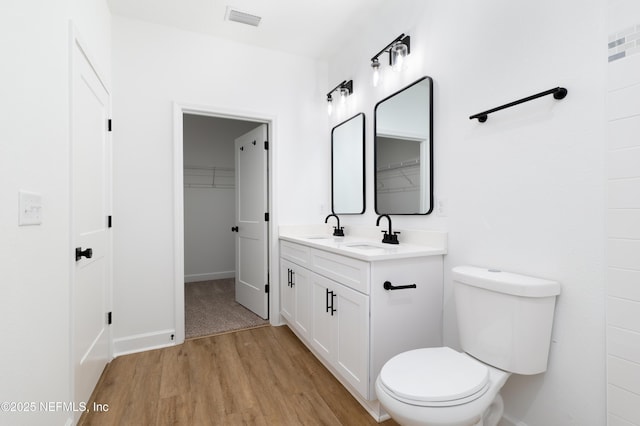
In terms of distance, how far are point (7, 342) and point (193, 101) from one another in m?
2.20

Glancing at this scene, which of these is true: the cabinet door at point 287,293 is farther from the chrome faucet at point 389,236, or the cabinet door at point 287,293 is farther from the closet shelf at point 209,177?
the closet shelf at point 209,177

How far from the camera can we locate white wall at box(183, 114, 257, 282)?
4.55 meters

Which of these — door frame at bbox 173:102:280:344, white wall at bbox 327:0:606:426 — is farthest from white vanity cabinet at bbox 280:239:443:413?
door frame at bbox 173:102:280:344

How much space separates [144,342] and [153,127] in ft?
5.78

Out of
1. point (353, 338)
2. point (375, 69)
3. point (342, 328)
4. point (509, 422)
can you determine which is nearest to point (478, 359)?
point (509, 422)

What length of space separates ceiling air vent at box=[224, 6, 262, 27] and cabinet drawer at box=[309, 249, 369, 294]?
1.94 m

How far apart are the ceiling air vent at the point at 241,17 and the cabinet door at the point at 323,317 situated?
211 cm

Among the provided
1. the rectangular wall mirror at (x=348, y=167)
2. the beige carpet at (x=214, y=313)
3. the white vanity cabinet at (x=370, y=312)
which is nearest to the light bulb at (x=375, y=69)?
the rectangular wall mirror at (x=348, y=167)

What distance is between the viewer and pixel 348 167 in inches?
110

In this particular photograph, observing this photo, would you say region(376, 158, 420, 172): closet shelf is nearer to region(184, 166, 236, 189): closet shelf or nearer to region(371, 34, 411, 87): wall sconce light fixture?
region(371, 34, 411, 87): wall sconce light fixture

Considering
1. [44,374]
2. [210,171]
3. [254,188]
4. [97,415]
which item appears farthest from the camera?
[210,171]

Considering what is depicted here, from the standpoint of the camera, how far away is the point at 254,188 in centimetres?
315

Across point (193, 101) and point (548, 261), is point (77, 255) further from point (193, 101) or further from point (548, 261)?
point (548, 261)

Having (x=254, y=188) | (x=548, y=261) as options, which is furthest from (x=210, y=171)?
(x=548, y=261)
